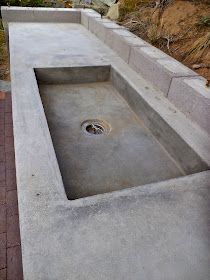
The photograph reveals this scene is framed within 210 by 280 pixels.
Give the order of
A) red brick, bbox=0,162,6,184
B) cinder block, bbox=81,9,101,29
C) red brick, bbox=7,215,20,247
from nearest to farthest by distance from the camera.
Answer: red brick, bbox=7,215,20,247 → red brick, bbox=0,162,6,184 → cinder block, bbox=81,9,101,29

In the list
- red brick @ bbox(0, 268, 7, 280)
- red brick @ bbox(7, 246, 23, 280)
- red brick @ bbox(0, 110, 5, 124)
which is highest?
red brick @ bbox(0, 110, 5, 124)

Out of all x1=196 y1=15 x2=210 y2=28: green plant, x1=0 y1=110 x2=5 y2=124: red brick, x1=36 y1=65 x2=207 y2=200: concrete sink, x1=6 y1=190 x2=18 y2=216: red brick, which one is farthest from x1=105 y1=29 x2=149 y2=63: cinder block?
x1=6 y1=190 x2=18 y2=216: red brick

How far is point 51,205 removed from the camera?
164 cm

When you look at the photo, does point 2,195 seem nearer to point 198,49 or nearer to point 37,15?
point 198,49

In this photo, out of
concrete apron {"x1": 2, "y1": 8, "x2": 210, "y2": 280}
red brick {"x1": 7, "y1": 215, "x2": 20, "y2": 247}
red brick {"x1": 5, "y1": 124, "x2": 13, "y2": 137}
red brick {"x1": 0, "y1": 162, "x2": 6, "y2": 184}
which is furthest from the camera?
red brick {"x1": 5, "y1": 124, "x2": 13, "y2": 137}

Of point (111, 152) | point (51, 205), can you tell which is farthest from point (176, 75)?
point (51, 205)

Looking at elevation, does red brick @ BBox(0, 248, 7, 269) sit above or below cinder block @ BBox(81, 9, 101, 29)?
below

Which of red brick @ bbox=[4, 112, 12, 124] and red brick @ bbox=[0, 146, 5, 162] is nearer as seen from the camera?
red brick @ bbox=[0, 146, 5, 162]

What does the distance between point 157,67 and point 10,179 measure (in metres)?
2.30

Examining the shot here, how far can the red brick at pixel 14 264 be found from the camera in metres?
2.27

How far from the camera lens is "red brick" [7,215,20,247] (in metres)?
2.52

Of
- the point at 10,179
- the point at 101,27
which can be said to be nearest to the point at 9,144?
the point at 10,179

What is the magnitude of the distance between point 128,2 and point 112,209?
6245 millimetres

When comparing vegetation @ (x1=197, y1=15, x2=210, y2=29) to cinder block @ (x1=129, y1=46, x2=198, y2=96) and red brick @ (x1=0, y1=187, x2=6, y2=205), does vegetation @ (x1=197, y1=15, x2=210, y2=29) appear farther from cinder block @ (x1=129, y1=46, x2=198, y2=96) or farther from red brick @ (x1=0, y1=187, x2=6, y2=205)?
red brick @ (x1=0, y1=187, x2=6, y2=205)
